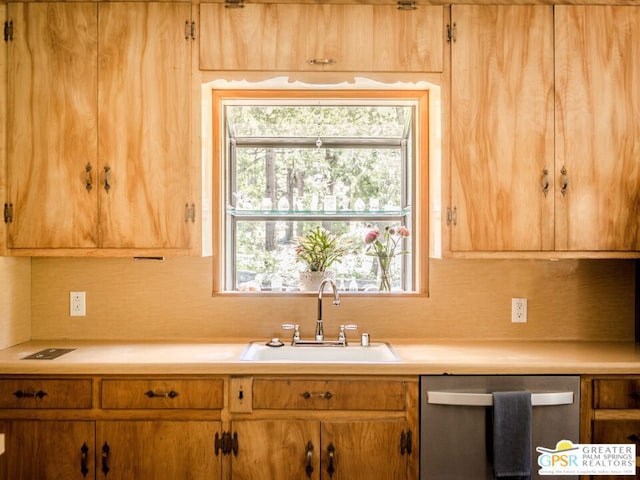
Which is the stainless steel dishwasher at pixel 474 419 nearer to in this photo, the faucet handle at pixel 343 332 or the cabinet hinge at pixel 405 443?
the cabinet hinge at pixel 405 443

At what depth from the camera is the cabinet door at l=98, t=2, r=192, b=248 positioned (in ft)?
7.55

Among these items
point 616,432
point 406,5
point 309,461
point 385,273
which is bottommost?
point 309,461

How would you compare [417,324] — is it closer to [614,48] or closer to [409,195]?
[409,195]

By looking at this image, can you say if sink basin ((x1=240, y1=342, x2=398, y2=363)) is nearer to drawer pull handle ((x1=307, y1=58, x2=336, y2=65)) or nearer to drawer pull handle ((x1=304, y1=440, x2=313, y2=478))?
drawer pull handle ((x1=304, y1=440, x2=313, y2=478))

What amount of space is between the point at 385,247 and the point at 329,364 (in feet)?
2.88

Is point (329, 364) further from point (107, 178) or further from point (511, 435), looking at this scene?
point (107, 178)

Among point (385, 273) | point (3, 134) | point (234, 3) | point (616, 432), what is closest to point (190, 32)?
point (234, 3)

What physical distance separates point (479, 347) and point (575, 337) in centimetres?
59

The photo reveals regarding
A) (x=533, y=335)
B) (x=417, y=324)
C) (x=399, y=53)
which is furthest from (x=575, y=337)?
(x=399, y=53)

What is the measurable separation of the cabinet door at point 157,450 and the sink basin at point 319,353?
0.43 m

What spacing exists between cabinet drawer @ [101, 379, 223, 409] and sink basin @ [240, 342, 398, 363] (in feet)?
1.07

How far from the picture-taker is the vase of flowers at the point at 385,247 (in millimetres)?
2688

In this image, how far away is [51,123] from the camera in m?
2.30

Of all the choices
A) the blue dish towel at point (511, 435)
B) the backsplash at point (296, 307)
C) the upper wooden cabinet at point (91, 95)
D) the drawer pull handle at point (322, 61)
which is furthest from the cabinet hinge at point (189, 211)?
the blue dish towel at point (511, 435)
